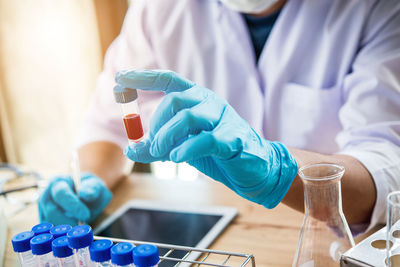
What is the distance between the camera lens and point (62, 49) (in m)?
2.71

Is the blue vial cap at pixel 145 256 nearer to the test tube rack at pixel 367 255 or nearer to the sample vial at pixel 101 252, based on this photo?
the sample vial at pixel 101 252

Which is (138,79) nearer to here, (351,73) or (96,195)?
(96,195)

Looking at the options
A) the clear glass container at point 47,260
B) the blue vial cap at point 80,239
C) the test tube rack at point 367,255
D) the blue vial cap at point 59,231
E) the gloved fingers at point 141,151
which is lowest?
the clear glass container at point 47,260

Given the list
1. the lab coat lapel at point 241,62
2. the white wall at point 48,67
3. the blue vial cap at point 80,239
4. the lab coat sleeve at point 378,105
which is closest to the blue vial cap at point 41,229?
the blue vial cap at point 80,239

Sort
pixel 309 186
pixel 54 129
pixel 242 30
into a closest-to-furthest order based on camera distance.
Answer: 1. pixel 309 186
2. pixel 242 30
3. pixel 54 129

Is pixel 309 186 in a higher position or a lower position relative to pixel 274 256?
higher

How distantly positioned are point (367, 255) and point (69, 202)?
872mm

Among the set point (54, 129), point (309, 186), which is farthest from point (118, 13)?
point (309, 186)

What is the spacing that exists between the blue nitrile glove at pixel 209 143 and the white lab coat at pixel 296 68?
41 centimetres

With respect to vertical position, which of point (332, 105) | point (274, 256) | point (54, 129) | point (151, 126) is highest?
point (151, 126)

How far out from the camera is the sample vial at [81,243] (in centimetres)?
83

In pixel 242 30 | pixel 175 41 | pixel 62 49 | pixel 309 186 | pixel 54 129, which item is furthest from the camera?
pixel 54 129

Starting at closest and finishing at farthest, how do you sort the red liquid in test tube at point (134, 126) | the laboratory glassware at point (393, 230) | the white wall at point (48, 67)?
the laboratory glassware at point (393, 230)
the red liquid in test tube at point (134, 126)
the white wall at point (48, 67)

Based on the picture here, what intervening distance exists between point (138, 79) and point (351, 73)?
95cm
